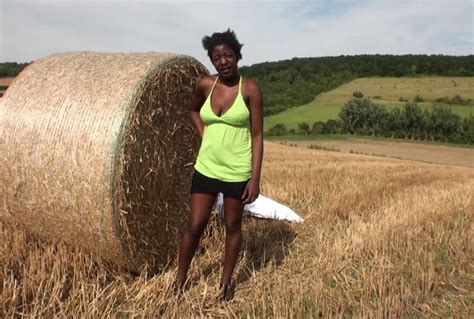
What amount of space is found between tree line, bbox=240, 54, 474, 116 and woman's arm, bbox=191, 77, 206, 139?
73.3m

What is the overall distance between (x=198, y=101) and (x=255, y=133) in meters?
0.63

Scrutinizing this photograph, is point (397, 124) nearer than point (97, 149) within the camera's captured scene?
No

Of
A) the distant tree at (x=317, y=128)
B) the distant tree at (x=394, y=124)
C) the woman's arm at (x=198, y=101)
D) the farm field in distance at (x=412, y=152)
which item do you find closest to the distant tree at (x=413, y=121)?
the distant tree at (x=394, y=124)

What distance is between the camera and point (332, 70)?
93562mm

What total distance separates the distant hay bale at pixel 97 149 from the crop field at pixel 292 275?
0.95 feet

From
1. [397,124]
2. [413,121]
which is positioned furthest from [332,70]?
[413,121]

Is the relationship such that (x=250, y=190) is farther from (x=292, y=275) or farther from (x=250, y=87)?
(x=292, y=275)

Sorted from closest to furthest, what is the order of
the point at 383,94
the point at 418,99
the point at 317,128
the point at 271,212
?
the point at 271,212, the point at 317,128, the point at 418,99, the point at 383,94

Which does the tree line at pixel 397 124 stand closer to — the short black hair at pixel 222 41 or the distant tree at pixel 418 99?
the distant tree at pixel 418 99

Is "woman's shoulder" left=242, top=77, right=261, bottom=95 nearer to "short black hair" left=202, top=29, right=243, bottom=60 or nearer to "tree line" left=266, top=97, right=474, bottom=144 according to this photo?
"short black hair" left=202, top=29, right=243, bottom=60

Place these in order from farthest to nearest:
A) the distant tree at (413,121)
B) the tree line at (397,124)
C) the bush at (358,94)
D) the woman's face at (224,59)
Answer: the bush at (358,94) → the distant tree at (413,121) → the tree line at (397,124) → the woman's face at (224,59)

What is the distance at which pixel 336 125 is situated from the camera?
58.7 meters

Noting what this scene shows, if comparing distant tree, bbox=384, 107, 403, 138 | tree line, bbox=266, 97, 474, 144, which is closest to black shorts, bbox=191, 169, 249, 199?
tree line, bbox=266, 97, 474, 144

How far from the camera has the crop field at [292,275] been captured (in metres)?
3.54
